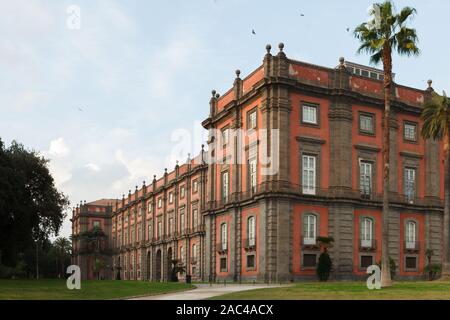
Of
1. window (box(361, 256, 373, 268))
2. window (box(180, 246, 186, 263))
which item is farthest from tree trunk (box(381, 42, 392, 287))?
window (box(180, 246, 186, 263))

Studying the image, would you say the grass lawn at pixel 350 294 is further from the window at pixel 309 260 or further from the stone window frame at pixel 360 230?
the stone window frame at pixel 360 230

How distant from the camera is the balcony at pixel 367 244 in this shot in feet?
148

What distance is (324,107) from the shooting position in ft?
→ 149

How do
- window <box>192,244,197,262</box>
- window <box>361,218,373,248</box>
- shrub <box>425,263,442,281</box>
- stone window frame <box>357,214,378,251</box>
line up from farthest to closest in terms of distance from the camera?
window <box>192,244,197,262</box> < shrub <box>425,263,442,281</box> < window <box>361,218,373,248</box> < stone window frame <box>357,214,378,251</box>

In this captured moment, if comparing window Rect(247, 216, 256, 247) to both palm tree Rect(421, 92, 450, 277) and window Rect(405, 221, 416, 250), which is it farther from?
palm tree Rect(421, 92, 450, 277)

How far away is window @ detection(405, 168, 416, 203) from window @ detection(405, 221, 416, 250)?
187cm

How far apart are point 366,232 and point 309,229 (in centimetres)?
505

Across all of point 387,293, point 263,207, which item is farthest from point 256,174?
point 387,293

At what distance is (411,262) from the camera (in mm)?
48031

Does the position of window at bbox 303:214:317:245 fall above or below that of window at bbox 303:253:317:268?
above

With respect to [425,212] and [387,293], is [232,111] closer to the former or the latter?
[425,212]

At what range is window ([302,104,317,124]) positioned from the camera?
44750 mm
